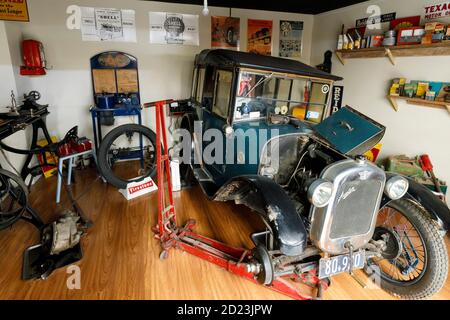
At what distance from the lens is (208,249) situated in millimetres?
2094

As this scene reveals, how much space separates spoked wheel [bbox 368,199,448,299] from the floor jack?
501 mm

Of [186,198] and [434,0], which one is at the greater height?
[434,0]

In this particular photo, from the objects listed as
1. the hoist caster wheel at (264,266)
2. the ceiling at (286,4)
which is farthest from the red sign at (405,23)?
the hoist caster wheel at (264,266)

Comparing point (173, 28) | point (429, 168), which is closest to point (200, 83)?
point (173, 28)

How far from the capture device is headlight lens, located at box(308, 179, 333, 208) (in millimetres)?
1526

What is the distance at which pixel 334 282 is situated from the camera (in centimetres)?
200

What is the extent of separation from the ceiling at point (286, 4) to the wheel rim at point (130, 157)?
209 centimetres

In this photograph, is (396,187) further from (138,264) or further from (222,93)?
(138,264)

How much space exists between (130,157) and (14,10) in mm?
2200
